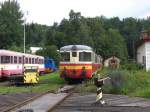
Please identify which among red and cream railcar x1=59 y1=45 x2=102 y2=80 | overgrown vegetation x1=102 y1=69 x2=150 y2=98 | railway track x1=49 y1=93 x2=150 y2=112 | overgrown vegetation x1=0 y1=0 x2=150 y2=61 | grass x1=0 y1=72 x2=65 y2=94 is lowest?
railway track x1=49 y1=93 x2=150 y2=112

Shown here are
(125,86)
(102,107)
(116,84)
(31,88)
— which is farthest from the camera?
(31,88)

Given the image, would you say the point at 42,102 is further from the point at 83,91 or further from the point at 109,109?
the point at 83,91

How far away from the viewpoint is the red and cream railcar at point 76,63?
3528 cm

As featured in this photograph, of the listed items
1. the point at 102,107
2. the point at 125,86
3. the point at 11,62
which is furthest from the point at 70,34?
the point at 102,107

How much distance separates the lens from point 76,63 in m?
35.4

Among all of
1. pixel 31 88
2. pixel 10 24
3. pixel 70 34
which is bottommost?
pixel 31 88

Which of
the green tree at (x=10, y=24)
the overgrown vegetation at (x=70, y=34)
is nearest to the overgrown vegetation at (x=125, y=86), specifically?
the overgrown vegetation at (x=70, y=34)

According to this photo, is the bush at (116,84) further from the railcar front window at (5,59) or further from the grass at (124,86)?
the railcar front window at (5,59)

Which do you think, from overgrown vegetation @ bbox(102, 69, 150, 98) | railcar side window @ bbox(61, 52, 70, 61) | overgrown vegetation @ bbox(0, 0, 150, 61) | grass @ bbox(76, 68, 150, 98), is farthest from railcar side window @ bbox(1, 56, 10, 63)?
overgrown vegetation @ bbox(0, 0, 150, 61)

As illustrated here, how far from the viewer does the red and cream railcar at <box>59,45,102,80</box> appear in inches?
1389

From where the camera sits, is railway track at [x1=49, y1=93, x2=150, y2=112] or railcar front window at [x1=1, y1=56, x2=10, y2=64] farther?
railcar front window at [x1=1, y1=56, x2=10, y2=64]

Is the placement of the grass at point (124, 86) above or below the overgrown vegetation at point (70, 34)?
below

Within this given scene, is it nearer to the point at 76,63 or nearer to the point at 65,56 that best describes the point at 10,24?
the point at 65,56

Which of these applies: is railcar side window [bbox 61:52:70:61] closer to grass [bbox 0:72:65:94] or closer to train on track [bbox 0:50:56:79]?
grass [bbox 0:72:65:94]
